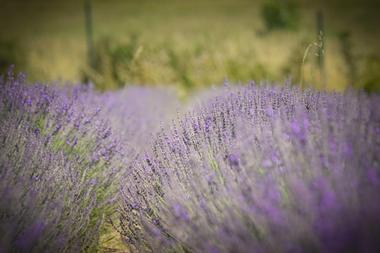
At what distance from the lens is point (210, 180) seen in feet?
6.22

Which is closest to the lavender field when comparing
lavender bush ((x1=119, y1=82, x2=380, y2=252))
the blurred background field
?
lavender bush ((x1=119, y1=82, x2=380, y2=252))

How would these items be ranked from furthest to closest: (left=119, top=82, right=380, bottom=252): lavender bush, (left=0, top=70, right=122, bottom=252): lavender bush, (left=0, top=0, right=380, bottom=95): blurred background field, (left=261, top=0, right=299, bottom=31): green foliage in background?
(left=261, top=0, right=299, bottom=31): green foliage in background < (left=0, top=0, right=380, bottom=95): blurred background field < (left=0, top=70, right=122, bottom=252): lavender bush < (left=119, top=82, right=380, bottom=252): lavender bush

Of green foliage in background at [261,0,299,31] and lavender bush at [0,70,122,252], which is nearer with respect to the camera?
lavender bush at [0,70,122,252]

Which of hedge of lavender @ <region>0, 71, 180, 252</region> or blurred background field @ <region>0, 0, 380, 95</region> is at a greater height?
blurred background field @ <region>0, 0, 380, 95</region>

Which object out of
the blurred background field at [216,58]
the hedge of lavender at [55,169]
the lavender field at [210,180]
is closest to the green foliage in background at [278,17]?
the blurred background field at [216,58]

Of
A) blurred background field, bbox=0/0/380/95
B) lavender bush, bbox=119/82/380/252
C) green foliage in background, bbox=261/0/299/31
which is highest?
green foliage in background, bbox=261/0/299/31

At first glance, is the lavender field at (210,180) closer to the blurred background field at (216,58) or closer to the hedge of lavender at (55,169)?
the hedge of lavender at (55,169)

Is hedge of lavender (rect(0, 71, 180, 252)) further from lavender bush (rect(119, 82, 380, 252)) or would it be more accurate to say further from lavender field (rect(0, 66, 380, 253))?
lavender bush (rect(119, 82, 380, 252))

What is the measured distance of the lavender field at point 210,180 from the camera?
1.54 metres

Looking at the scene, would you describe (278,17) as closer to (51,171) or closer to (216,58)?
(216,58)

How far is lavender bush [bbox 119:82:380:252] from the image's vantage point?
1491mm

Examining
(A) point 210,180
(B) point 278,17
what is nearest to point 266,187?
(A) point 210,180

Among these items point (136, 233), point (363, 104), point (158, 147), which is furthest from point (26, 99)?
point (363, 104)

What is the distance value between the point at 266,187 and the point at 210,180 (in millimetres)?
291
